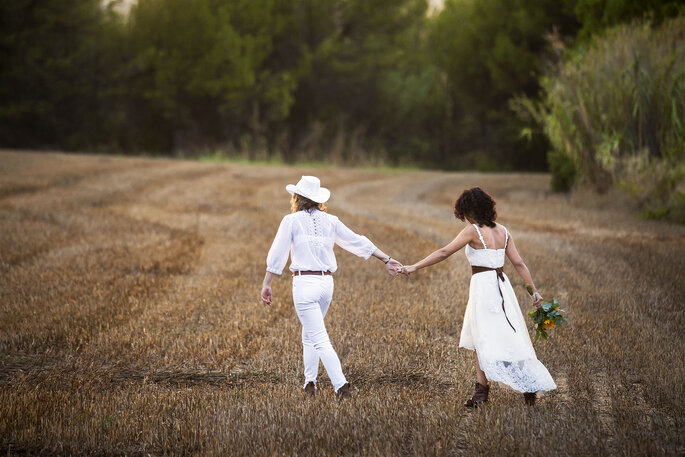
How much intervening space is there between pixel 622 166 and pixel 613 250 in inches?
230

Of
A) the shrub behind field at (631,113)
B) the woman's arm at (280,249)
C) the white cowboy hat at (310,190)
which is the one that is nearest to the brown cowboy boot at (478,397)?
the woman's arm at (280,249)

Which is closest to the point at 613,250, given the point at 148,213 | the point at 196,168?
the point at 148,213

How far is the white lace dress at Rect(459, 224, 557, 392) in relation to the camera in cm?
441

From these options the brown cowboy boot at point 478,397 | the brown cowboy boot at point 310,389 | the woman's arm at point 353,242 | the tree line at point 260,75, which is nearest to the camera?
the brown cowboy boot at point 478,397

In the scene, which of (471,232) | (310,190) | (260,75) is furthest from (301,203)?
(260,75)

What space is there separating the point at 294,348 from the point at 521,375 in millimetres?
2299

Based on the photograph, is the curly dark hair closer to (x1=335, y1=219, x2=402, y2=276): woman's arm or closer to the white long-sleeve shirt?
(x1=335, y1=219, x2=402, y2=276): woman's arm

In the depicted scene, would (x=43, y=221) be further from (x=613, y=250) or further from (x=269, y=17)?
(x=269, y=17)

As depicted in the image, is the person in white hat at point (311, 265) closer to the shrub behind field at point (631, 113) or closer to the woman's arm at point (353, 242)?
the woman's arm at point (353, 242)

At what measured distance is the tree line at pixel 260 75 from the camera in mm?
31047

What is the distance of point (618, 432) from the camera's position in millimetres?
3961

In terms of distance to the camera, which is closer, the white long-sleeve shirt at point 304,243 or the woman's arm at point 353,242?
the white long-sleeve shirt at point 304,243

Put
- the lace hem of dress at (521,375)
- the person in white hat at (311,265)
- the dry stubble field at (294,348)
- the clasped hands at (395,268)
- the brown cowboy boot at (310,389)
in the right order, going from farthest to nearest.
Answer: the clasped hands at (395,268)
the brown cowboy boot at (310,389)
the person in white hat at (311,265)
the lace hem of dress at (521,375)
the dry stubble field at (294,348)

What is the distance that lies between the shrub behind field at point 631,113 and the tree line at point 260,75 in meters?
13.0
